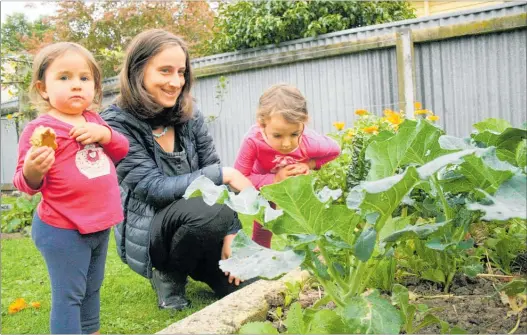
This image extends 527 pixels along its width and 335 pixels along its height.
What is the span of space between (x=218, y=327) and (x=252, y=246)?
380 mm

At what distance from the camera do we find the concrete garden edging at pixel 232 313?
4.38 feet

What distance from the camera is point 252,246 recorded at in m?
1.08

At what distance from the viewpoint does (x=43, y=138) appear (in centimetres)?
168

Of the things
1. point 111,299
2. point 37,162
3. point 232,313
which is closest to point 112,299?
point 111,299

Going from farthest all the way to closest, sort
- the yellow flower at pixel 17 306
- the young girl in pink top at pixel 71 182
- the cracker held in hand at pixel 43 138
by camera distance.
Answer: the yellow flower at pixel 17 306 < the young girl in pink top at pixel 71 182 < the cracker held in hand at pixel 43 138

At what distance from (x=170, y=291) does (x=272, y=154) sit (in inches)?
32.2

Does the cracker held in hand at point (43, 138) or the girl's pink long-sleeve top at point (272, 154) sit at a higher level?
the cracker held in hand at point (43, 138)

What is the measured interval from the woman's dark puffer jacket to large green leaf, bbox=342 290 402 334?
1.17m

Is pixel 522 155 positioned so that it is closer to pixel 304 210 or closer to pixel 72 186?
pixel 304 210

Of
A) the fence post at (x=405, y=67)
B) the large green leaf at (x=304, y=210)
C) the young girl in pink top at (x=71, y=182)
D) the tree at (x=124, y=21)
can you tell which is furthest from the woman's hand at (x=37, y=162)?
the tree at (x=124, y=21)

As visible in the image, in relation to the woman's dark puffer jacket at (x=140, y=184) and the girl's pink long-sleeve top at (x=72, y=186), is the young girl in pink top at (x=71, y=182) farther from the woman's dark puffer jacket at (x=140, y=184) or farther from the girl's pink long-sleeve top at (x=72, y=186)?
the woman's dark puffer jacket at (x=140, y=184)

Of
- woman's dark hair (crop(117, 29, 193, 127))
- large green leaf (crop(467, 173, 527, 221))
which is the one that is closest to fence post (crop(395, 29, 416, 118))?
woman's dark hair (crop(117, 29, 193, 127))

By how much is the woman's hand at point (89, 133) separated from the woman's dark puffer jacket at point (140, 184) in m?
0.33

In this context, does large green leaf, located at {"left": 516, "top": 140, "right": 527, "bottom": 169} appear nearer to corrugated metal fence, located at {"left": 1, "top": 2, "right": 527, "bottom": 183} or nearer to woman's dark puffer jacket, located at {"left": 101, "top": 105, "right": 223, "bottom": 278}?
woman's dark puffer jacket, located at {"left": 101, "top": 105, "right": 223, "bottom": 278}
